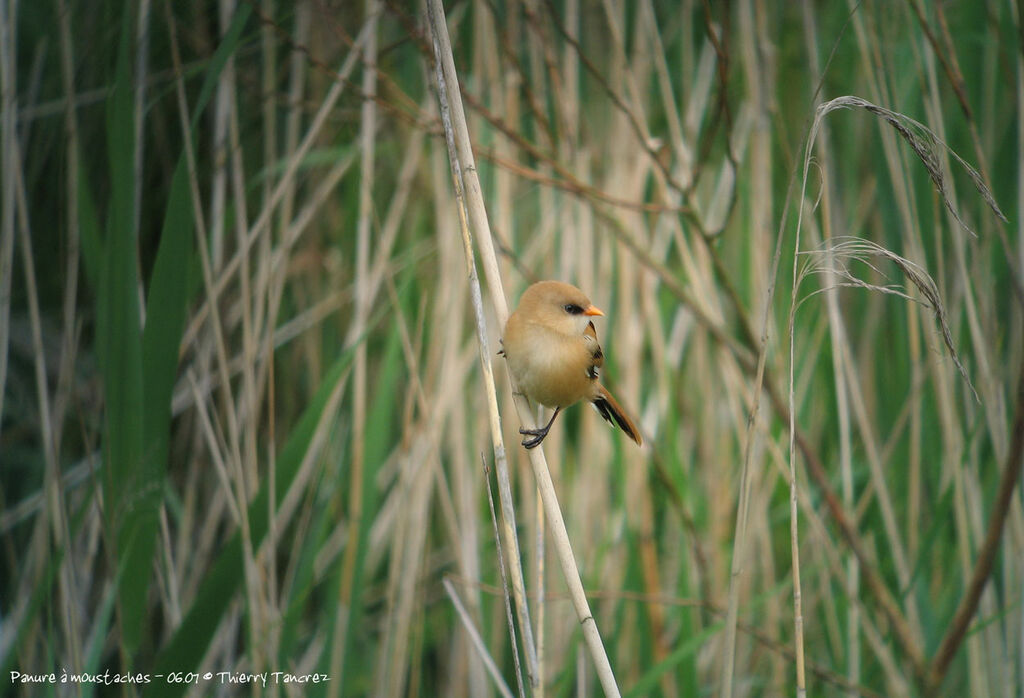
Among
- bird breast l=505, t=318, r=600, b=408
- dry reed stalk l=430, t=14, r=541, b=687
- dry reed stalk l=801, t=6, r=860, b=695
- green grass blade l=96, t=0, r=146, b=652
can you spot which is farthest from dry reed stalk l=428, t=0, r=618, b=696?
dry reed stalk l=801, t=6, r=860, b=695

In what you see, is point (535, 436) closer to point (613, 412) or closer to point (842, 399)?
point (613, 412)

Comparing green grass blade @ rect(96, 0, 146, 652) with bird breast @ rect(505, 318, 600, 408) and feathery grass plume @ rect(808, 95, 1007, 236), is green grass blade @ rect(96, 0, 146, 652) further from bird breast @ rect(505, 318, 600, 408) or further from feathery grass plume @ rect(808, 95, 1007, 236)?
feathery grass plume @ rect(808, 95, 1007, 236)

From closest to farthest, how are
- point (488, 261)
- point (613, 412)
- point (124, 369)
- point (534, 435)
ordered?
point (488, 261), point (124, 369), point (534, 435), point (613, 412)

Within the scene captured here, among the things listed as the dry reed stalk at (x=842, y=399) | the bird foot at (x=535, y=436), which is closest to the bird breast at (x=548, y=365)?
the bird foot at (x=535, y=436)

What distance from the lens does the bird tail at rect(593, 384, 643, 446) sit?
2150 mm

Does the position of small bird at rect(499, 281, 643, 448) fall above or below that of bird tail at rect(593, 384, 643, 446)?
above

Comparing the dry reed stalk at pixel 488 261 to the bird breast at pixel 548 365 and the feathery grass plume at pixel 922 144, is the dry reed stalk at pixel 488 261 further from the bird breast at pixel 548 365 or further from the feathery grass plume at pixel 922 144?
the feathery grass plume at pixel 922 144

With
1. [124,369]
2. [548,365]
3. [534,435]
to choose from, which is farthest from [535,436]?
[124,369]

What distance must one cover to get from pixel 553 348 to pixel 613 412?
15.3 inches


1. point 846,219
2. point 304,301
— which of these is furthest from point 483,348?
point 846,219

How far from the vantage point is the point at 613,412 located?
Result: 2.26m

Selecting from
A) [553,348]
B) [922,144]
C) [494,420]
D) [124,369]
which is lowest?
[494,420]

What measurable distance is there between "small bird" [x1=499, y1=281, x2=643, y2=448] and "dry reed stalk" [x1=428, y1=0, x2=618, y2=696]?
1.25 feet

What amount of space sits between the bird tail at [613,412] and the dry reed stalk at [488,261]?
2.07 ft
